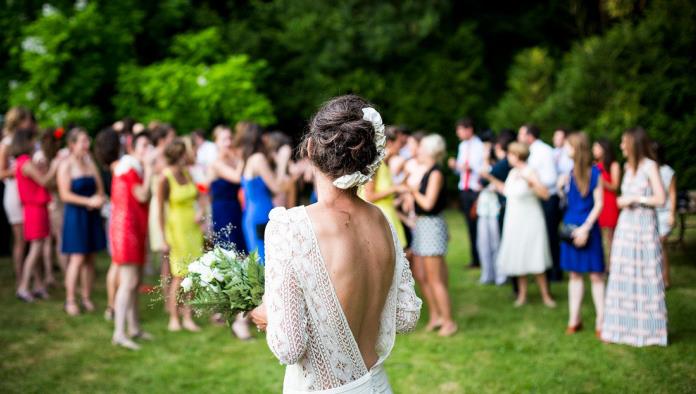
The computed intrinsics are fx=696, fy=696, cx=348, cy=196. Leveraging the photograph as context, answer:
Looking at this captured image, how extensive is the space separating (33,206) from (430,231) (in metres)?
4.77

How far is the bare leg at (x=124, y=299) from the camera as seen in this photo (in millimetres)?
6562

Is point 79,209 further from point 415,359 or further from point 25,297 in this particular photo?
point 415,359

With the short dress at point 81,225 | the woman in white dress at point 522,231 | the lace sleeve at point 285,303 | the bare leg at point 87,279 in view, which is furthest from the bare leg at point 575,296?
the bare leg at point 87,279

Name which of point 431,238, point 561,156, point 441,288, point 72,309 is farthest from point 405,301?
point 561,156

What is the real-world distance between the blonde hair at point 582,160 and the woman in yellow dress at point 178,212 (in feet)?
12.5

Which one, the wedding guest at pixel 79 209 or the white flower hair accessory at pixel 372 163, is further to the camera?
the wedding guest at pixel 79 209

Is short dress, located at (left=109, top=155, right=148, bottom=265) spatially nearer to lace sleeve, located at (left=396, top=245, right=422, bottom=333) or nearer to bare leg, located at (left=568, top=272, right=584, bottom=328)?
bare leg, located at (left=568, top=272, right=584, bottom=328)

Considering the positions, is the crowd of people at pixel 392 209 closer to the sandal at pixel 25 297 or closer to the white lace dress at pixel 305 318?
the sandal at pixel 25 297

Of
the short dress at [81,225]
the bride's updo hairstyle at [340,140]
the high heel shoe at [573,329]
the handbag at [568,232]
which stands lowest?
the high heel shoe at [573,329]

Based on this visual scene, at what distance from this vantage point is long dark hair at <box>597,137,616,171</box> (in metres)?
7.41

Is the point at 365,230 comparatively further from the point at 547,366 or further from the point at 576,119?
the point at 576,119

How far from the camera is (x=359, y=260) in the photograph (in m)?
2.66

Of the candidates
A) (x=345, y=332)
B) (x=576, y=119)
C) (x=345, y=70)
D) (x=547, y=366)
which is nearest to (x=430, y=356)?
(x=547, y=366)

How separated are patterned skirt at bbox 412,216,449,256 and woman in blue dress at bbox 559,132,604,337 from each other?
118 cm
